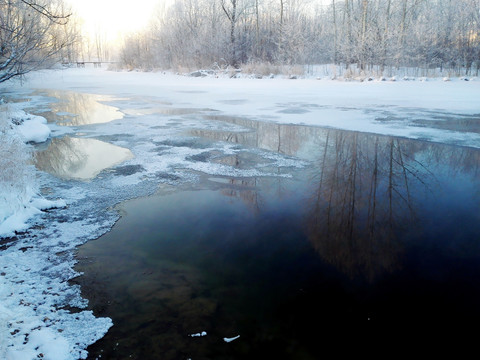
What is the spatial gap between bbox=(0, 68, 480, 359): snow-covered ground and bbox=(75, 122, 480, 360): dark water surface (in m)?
0.28

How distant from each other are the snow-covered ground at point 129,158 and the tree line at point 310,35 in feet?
24.8

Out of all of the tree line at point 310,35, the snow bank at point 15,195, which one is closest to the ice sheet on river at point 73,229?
the snow bank at point 15,195

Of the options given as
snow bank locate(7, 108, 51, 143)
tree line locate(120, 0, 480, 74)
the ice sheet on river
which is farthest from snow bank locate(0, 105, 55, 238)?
tree line locate(120, 0, 480, 74)

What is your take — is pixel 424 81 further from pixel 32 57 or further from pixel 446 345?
pixel 446 345

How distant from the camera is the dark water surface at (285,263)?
9.30 feet

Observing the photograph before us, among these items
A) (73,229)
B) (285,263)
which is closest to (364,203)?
(285,263)

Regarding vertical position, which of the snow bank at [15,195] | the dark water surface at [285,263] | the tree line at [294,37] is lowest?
the dark water surface at [285,263]

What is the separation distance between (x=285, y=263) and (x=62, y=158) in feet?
20.0

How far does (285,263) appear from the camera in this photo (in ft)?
12.3

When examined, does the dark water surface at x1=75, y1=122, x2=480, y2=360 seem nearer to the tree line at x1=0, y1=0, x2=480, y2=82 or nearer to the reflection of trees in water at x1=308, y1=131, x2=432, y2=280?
the reflection of trees in water at x1=308, y1=131, x2=432, y2=280

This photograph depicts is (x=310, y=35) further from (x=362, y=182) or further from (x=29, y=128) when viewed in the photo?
(x=362, y=182)

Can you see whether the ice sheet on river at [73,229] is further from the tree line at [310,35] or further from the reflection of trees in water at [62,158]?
the tree line at [310,35]

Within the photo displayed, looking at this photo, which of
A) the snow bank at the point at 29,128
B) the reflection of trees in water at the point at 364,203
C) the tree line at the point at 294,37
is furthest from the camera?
the tree line at the point at 294,37

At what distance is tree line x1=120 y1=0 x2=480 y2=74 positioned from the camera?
24.3m
